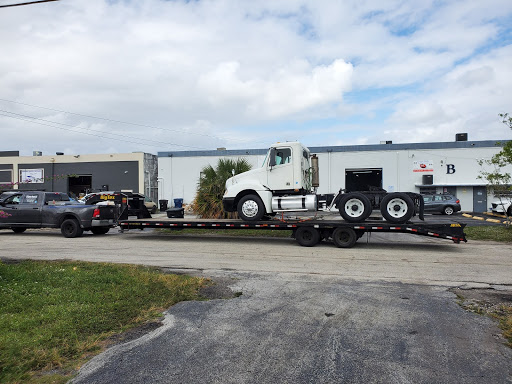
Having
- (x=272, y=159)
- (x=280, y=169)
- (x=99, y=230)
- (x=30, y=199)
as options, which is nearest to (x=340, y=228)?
(x=280, y=169)

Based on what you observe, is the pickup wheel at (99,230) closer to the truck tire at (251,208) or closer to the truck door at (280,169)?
the truck tire at (251,208)

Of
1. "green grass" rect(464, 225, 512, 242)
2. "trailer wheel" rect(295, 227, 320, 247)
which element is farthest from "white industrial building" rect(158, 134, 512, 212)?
"trailer wheel" rect(295, 227, 320, 247)

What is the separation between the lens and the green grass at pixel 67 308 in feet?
13.3

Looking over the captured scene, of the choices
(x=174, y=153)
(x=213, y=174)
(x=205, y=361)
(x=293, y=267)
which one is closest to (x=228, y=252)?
(x=293, y=267)

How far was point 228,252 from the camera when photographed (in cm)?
1179

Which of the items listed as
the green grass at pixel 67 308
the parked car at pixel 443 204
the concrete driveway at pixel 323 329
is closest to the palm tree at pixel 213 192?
the concrete driveway at pixel 323 329

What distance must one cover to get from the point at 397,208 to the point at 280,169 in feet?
12.8

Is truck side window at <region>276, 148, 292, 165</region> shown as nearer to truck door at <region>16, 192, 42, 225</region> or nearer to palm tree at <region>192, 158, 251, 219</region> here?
palm tree at <region>192, 158, 251, 219</region>

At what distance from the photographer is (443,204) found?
27.5 metres

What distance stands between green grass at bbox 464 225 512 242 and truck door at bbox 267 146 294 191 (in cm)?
740

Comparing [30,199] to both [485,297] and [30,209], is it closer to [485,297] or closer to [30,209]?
[30,209]

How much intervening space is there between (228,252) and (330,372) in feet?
26.2

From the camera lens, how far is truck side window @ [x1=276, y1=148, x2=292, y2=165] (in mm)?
13477

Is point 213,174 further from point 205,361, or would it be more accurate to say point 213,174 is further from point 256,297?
point 205,361
